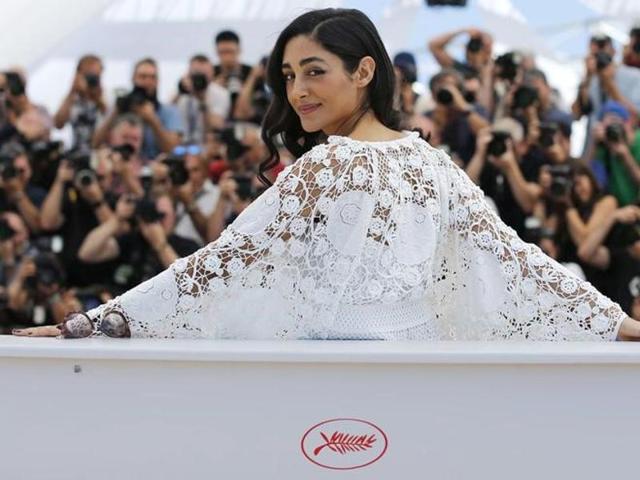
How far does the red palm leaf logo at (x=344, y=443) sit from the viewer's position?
7.89 feet

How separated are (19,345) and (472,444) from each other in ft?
2.78

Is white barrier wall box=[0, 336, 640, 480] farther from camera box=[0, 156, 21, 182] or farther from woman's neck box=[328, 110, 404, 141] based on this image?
camera box=[0, 156, 21, 182]

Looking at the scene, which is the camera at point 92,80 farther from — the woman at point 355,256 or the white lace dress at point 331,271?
the white lace dress at point 331,271

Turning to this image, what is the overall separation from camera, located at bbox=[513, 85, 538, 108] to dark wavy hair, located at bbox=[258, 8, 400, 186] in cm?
326

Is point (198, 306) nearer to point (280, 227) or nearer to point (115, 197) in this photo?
point (280, 227)

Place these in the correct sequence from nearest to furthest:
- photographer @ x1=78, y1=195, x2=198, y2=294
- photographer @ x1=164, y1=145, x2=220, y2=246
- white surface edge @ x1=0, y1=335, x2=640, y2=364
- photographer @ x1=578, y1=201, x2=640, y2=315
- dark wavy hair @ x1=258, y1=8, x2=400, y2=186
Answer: white surface edge @ x1=0, y1=335, x2=640, y2=364, dark wavy hair @ x1=258, y1=8, x2=400, y2=186, photographer @ x1=578, y1=201, x2=640, y2=315, photographer @ x1=78, y1=195, x2=198, y2=294, photographer @ x1=164, y1=145, x2=220, y2=246

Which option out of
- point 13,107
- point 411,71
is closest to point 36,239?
point 13,107

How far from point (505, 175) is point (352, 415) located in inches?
140

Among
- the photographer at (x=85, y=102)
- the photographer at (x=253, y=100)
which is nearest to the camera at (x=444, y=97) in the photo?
the photographer at (x=253, y=100)

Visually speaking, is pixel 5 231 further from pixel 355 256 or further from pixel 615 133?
pixel 355 256

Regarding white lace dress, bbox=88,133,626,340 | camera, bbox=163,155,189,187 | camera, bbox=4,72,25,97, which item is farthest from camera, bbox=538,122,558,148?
white lace dress, bbox=88,133,626,340

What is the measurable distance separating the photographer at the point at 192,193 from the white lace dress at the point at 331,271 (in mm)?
3167

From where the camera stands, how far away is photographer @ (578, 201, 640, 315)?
5.55 meters

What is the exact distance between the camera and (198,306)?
271 cm
